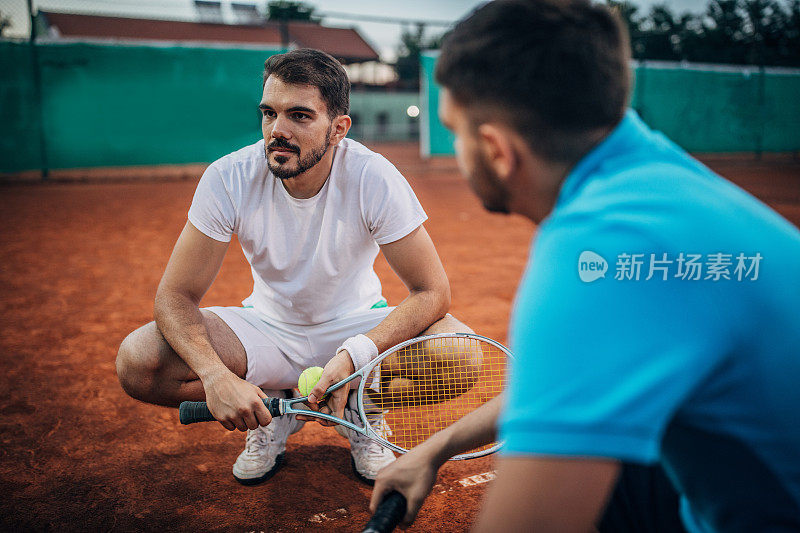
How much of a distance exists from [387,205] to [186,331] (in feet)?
3.14

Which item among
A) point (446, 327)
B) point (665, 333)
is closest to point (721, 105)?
point (446, 327)

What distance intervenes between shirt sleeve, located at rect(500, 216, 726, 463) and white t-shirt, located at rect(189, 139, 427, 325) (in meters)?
1.69

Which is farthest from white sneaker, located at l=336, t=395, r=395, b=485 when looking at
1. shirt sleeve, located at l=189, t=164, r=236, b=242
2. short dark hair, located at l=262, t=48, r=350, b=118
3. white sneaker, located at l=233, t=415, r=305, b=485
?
short dark hair, located at l=262, t=48, r=350, b=118

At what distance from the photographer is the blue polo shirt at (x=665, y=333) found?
2.89 ft

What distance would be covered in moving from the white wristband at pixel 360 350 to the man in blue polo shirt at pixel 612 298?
49.6 inches

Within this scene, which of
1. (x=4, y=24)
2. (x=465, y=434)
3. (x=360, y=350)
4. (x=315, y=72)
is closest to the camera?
(x=465, y=434)

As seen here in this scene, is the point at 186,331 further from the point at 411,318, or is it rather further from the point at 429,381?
the point at 429,381

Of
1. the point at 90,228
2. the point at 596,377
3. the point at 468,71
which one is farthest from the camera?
the point at 90,228

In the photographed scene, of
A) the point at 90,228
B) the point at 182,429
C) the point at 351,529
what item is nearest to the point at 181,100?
the point at 90,228

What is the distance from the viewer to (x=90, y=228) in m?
7.90

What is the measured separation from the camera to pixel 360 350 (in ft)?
7.73

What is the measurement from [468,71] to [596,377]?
597 mm

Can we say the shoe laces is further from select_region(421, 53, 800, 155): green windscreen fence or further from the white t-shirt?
select_region(421, 53, 800, 155): green windscreen fence

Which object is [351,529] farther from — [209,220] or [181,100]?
[181,100]
